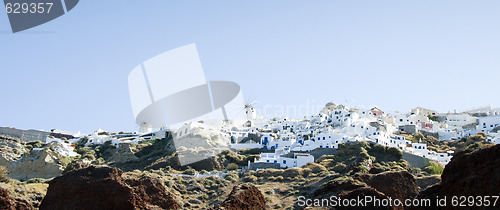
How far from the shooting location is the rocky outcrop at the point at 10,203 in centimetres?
1505

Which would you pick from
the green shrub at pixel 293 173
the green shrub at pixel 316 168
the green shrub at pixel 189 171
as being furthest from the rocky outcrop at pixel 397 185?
the green shrub at pixel 189 171

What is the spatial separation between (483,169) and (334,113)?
53484mm

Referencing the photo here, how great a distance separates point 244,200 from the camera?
57.7 feet

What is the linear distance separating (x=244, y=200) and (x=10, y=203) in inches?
325

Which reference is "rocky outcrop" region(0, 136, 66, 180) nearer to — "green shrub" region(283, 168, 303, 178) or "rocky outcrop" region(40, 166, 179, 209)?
"green shrub" region(283, 168, 303, 178)

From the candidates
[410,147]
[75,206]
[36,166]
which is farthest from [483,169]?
[36,166]

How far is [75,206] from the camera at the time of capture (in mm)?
14570

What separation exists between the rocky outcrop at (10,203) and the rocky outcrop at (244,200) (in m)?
6.74

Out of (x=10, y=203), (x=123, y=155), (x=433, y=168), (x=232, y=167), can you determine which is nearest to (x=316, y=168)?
(x=232, y=167)

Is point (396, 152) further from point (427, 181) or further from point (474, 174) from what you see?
point (474, 174)

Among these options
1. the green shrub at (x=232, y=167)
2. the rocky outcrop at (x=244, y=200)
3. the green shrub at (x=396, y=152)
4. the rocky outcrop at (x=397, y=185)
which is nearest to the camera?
the rocky outcrop at (x=244, y=200)

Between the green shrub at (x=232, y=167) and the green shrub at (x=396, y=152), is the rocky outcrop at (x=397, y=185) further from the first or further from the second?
the green shrub at (x=232, y=167)

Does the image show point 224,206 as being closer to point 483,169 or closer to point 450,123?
point 483,169

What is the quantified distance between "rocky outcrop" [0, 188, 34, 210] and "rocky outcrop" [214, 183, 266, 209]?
6.74 m
